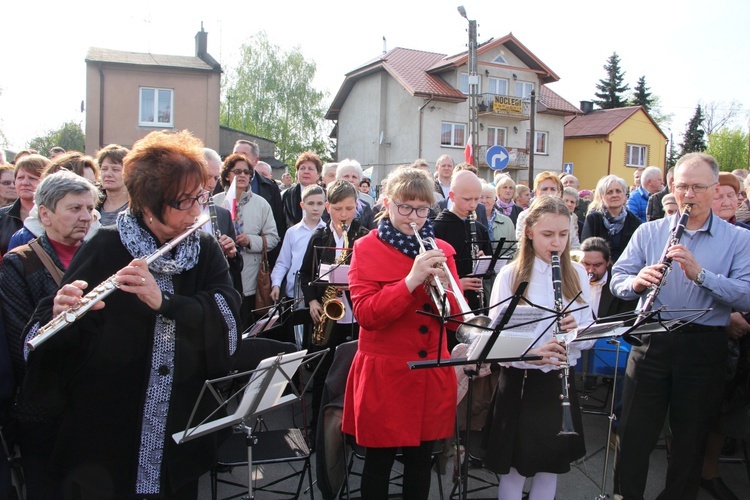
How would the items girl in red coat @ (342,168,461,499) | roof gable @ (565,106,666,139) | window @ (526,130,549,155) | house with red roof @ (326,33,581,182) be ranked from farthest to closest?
1. roof gable @ (565,106,666,139)
2. window @ (526,130,549,155)
3. house with red roof @ (326,33,581,182)
4. girl in red coat @ (342,168,461,499)

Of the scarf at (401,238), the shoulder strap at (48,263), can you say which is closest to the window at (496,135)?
the scarf at (401,238)

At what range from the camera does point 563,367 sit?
2.90 m

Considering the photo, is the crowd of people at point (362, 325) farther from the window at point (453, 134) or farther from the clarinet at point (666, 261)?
the window at point (453, 134)

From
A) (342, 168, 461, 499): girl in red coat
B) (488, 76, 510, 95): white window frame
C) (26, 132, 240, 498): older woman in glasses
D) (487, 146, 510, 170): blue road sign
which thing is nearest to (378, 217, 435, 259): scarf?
(342, 168, 461, 499): girl in red coat

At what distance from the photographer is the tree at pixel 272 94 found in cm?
3603

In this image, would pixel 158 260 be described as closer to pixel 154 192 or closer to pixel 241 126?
pixel 154 192

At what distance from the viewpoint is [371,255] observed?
299 centimetres

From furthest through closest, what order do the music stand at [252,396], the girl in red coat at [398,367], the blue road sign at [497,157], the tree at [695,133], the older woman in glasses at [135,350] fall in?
the tree at [695,133], the blue road sign at [497,157], the girl in red coat at [398,367], the music stand at [252,396], the older woman in glasses at [135,350]

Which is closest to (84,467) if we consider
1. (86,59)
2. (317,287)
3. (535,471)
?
(535,471)

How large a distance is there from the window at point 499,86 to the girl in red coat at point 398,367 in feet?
104

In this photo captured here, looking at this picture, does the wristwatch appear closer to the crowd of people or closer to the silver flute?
the crowd of people

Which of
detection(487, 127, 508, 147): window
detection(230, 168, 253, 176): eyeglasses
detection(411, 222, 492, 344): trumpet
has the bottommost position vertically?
detection(411, 222, 492, 344): trumpet

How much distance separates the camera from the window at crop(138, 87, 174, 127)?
2319 cm

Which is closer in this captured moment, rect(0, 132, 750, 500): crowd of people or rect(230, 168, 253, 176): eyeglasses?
rect(0, 132, 750, 500): crowd of people
